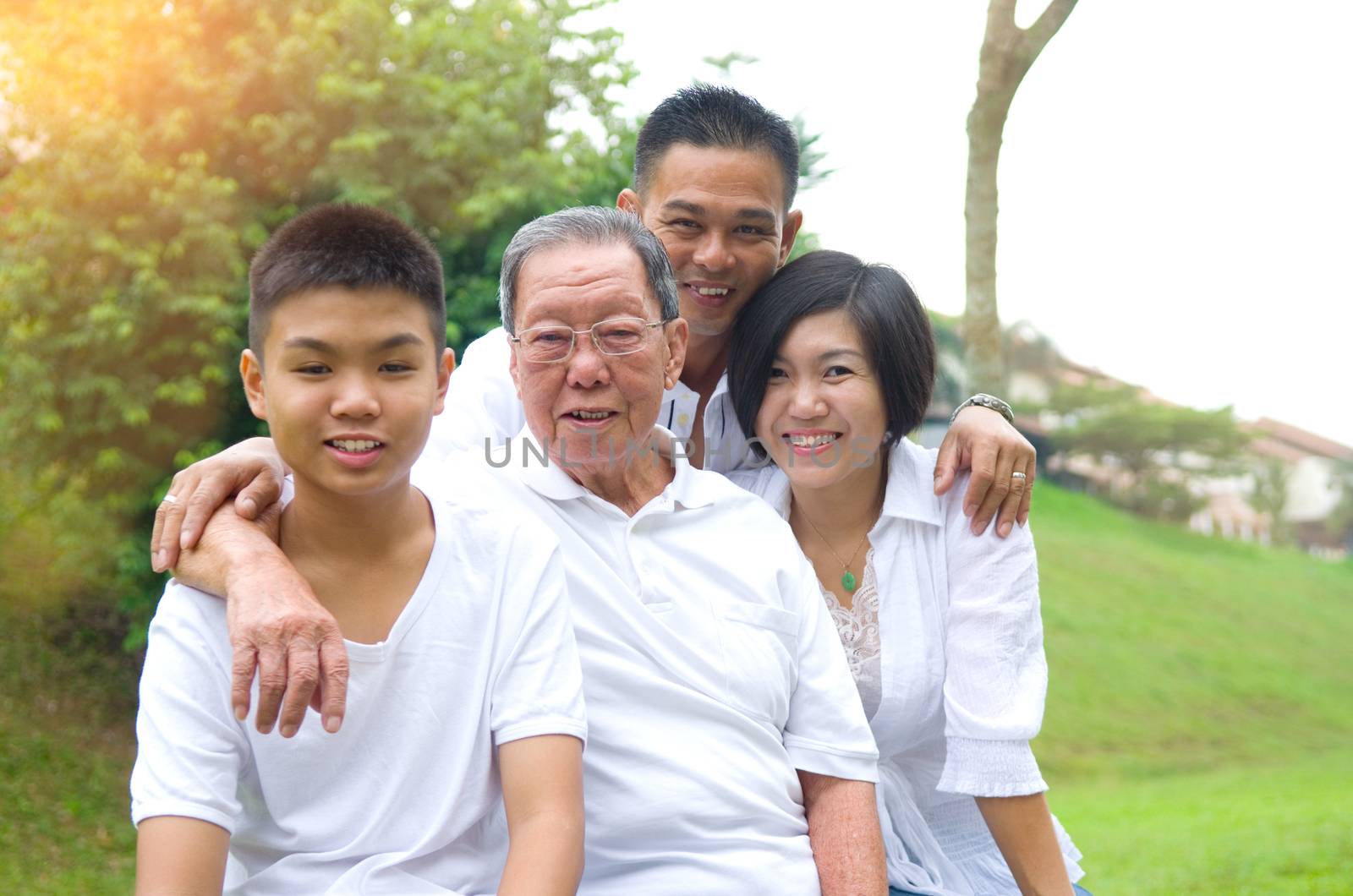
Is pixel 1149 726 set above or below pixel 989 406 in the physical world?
below

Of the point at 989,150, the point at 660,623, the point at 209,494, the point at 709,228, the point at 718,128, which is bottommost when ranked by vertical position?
the point at 660,623

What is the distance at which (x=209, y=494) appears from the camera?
231 centimetres

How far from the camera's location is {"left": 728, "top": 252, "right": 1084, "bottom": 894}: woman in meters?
2.80

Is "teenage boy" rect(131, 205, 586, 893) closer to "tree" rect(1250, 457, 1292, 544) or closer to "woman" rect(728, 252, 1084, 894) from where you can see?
"woman" rect(728, 252, 1084, 894)

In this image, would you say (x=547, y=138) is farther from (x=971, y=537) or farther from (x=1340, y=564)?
(x=1340, y=564)

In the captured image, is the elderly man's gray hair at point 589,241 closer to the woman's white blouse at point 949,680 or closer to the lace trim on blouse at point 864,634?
the woman's white blouse at point 949,680

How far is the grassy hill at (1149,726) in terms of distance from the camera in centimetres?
795

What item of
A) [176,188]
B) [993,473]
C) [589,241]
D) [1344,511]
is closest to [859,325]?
[993,473]

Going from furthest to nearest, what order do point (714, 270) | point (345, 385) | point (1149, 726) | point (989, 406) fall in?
1. point (1149, 726)
2. point (714, 270)
3. point (989, 406)
4. point (345, 385)

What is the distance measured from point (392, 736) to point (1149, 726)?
1388 centimetres

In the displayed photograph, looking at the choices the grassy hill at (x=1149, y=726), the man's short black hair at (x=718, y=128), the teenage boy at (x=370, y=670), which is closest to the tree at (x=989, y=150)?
the man's short black hair at (x=718, y=128)

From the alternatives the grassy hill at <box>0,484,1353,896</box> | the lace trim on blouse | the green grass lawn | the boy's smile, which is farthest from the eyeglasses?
the green grass lawn

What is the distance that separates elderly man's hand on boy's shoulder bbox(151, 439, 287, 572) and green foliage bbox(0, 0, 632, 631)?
226 inches

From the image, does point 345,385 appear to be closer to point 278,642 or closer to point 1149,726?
point 278,642
